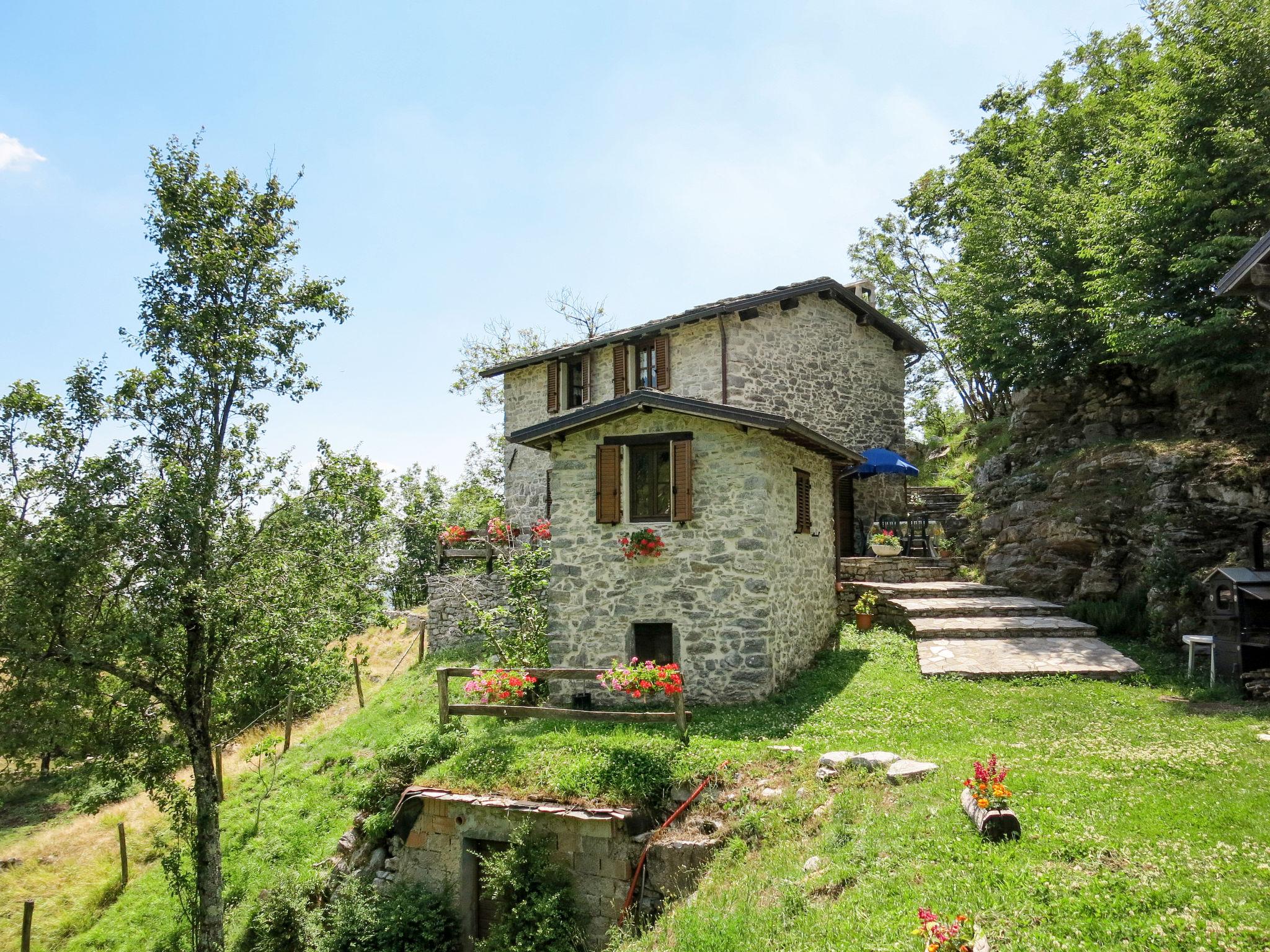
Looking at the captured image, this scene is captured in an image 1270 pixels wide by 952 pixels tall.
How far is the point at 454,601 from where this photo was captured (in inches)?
690

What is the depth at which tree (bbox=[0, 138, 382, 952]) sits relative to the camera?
924cm

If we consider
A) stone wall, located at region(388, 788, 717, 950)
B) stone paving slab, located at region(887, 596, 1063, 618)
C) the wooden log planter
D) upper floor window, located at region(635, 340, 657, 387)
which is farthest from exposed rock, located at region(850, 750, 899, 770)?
upper floor window, located at region(635, 340, 657, 387)

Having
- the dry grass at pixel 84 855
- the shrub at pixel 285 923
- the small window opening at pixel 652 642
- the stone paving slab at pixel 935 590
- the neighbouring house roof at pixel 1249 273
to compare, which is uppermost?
the neighbouring house roof at pixel 1249 273

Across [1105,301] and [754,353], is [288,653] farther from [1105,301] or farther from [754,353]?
[1105,301]

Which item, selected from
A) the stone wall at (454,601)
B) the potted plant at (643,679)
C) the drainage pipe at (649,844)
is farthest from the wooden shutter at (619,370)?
the drainage pipe at (649,844)

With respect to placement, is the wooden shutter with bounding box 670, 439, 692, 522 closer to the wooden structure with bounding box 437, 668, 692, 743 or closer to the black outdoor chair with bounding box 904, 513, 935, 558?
the wooden structure with bounding box 437, 668, 692, 743

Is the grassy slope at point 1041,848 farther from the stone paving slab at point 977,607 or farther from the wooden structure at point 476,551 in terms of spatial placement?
the wooden structure at point 476,551

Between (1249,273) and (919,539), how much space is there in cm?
1080

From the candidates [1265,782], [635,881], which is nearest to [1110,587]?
[1265,782]

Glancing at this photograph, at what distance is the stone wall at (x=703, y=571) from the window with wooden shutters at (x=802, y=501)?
23 cm

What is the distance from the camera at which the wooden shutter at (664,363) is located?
1708cm

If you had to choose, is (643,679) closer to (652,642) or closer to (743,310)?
(652,642)

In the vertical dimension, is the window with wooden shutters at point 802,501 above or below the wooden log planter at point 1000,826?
above

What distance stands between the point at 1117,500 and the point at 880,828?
1064 centimetres
